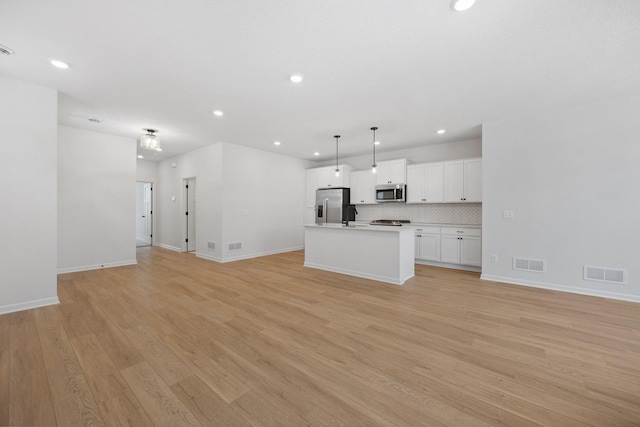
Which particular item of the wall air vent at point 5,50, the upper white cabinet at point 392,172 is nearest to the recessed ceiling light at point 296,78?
the wall air vent at point 5,50

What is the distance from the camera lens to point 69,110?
394 cm

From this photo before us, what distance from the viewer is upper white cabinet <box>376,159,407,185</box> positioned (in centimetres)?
595

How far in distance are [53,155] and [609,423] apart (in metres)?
5.84

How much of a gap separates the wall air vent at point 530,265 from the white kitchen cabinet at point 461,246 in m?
0.76

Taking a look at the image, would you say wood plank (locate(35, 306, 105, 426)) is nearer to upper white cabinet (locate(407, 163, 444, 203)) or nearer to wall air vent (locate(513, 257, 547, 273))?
wall air vent (locate(513, 257, 547, 273))

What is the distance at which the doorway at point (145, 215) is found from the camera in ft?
26.9

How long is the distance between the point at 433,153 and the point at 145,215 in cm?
950

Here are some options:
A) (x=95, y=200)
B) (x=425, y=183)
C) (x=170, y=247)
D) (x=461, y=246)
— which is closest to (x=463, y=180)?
(x=425, y=183)

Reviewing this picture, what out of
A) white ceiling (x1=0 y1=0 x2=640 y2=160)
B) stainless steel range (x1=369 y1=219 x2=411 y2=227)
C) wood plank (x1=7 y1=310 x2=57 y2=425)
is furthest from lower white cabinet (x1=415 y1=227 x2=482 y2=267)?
wood plank (x1=7 y1=310 x2=57 y2=425)

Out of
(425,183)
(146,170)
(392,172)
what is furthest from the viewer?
(146,170)

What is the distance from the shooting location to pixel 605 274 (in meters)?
3.52

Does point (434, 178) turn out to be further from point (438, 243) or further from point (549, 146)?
point (549, 146)

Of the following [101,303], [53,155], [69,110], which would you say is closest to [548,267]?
[101,303]

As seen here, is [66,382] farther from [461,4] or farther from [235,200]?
[235,200]
